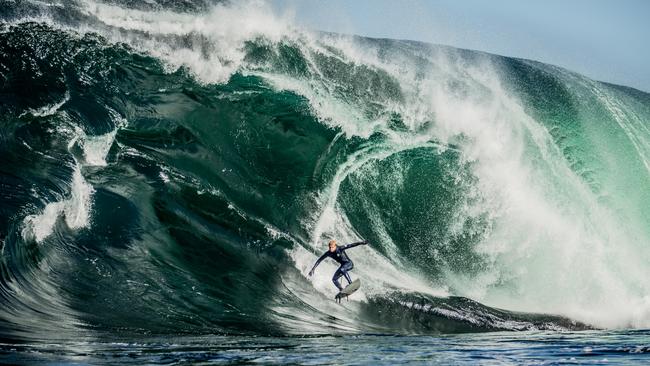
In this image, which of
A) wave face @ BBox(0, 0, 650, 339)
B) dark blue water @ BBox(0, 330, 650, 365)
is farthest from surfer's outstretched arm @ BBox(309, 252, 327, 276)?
dark blue water @ BBox(0, 330, 650, 365)

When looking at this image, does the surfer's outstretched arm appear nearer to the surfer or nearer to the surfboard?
the surfer

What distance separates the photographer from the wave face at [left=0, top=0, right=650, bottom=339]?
973 cm

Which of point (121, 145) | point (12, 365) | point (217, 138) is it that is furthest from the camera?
point (217, 138)

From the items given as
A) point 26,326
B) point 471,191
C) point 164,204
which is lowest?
point 26,326

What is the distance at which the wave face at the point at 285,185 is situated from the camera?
973 cm

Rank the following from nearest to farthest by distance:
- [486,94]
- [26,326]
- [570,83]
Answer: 1. [26,326]
2. [486,94]
3. [570,83]

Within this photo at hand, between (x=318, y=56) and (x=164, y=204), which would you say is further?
(x=318, y=56)

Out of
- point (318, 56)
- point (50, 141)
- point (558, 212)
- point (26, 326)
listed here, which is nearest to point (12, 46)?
point (50, 141)

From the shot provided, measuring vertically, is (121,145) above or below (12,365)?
above

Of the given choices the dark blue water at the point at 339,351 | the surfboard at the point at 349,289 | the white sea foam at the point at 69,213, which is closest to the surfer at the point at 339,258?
the surfboard at the point at 349,289

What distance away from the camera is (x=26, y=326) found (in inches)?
285

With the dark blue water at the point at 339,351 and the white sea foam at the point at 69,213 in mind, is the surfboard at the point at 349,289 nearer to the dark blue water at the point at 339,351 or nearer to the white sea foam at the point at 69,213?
the dark blue water at the point at 339,351

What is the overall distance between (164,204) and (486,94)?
8.66 m

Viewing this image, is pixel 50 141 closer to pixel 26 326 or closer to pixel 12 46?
pixel 12 46
